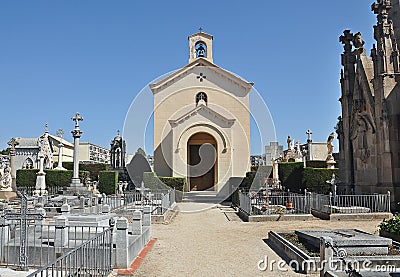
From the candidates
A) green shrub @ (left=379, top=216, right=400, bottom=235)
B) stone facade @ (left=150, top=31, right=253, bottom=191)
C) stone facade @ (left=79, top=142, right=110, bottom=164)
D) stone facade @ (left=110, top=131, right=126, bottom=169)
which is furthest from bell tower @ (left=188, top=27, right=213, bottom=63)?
stone facade @ (left=79, top=142, right=110, bottom=164)

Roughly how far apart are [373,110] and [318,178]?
7.78m

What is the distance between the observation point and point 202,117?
35.2 m

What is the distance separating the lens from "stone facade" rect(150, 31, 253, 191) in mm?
35125

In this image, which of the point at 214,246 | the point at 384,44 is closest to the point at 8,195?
the point at 214,246

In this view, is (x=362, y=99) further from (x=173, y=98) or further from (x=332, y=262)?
(x=173, y=98)

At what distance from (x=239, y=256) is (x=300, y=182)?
19053 mm

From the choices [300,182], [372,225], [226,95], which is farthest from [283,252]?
[226,95]

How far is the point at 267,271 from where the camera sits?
29.0ft

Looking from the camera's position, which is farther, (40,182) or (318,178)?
(40,182)

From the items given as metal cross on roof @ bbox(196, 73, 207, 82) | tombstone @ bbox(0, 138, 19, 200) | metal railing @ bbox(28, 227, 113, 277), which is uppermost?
metal cross on roof @ bbox(196, 73, 207, 82)

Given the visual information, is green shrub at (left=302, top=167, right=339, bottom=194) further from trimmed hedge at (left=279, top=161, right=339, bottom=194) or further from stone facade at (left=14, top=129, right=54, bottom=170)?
stone facade at (left=14, top=129, right=54, bottom=170)

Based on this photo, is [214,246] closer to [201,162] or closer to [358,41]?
[358,41]

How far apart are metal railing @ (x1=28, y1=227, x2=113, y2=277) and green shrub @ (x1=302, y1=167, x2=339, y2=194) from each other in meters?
20.5

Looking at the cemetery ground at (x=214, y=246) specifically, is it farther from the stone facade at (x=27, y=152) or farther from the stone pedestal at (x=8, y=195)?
the stone facade at (x=27, y=152)
